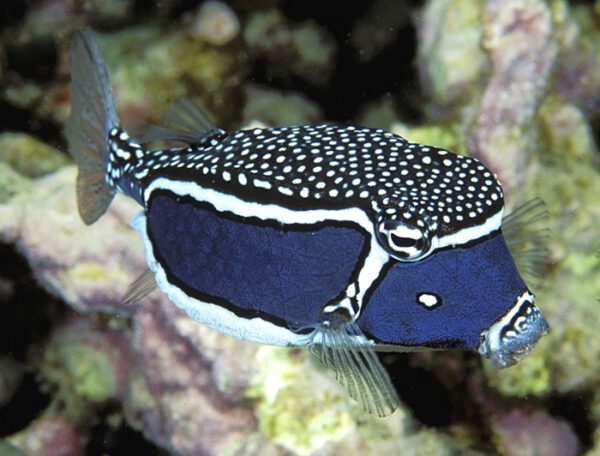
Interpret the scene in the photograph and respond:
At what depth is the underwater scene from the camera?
1.85 m

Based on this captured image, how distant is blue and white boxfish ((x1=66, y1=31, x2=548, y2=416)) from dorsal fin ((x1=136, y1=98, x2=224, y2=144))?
0.15 metres

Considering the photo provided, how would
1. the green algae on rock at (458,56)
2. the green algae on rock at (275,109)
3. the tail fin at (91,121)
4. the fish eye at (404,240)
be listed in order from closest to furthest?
the fish eye at (404,240), the tail fin at (91,121), the green algae on rock at (458,56), the green algae on rock at (275,109)

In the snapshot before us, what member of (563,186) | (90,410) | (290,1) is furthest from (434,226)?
(290,1)

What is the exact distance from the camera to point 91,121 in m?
2.71

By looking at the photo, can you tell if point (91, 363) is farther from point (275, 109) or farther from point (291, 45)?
point (291, 45)

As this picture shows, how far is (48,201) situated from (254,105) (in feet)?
6.50

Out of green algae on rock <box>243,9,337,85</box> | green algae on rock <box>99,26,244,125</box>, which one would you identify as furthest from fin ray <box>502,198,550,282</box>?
green algae on rock <box>243,9,337,85</box>

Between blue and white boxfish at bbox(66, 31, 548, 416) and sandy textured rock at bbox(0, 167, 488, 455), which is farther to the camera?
sandy textured rock at bbox(0, 167, 488, 455)

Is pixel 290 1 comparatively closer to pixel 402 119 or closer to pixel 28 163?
pixel 402 119

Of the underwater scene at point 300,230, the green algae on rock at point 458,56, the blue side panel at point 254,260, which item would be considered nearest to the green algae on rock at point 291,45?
the underwater scene at point 300,230

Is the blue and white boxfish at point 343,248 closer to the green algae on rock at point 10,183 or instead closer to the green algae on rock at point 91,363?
the green algae on rock at point 10,183

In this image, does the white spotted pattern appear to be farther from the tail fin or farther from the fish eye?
the tail fin

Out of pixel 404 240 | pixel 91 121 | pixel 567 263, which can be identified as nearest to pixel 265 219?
pixel 404 240

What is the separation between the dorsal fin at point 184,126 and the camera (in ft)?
8.02
